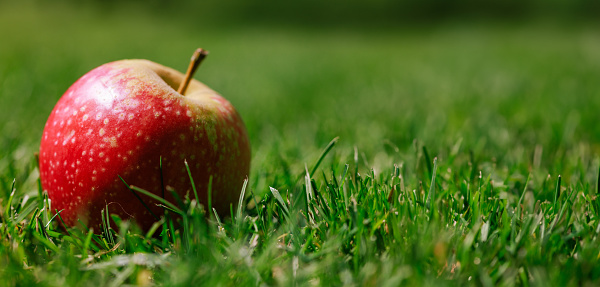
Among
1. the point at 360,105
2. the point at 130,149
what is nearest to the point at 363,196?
the point at 130,149

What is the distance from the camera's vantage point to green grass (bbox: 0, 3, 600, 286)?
104cm

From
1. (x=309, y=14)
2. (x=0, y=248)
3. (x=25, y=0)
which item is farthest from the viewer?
(x=309, y=14)

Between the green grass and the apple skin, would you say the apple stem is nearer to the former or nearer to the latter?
the apple skin

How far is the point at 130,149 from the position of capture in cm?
121

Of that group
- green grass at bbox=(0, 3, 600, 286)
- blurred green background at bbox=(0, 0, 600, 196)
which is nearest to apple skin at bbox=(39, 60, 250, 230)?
green grass at bbox=(0, 3, 600, 286)

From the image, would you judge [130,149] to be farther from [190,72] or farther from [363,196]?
[363,196]

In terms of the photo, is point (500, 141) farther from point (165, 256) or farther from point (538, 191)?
point (165, 256)

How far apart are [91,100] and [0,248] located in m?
0.42

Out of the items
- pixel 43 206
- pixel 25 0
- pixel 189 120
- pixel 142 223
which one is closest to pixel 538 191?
pixel 189 120

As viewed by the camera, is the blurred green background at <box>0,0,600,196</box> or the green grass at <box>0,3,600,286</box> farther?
the blurred green background at <box>0,0,600,196</box>

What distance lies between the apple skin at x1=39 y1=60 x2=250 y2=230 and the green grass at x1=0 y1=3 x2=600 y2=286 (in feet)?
0.23

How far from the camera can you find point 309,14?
18.5 m

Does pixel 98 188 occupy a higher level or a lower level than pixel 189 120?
lower

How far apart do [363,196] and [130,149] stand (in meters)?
0.64
